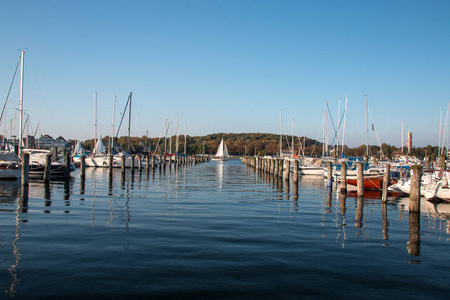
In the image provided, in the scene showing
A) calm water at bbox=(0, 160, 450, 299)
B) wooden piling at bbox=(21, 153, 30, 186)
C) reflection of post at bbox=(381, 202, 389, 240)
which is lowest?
reflection of post at bbox=(381, 202, 389, 240)

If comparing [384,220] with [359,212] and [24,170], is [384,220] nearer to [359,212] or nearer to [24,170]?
[359,212]

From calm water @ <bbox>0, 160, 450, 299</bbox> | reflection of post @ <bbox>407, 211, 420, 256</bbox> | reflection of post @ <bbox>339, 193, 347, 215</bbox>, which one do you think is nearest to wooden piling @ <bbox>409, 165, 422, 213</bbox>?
reflection of post @ <bbox>407, 211, 420, 256</bbox>

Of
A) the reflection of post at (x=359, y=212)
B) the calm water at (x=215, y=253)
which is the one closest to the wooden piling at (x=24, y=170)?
the calm water at (x=215, y=253)

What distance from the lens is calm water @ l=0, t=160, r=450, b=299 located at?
755cm

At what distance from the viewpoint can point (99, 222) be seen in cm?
1374

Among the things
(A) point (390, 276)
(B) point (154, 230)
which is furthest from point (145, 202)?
(A) point (390, 276)

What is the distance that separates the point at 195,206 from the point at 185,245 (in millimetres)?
8016

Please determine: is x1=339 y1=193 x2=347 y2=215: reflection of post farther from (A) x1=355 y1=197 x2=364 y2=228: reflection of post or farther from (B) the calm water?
(A) x1=355 y1=197 x2=364 y2=228: reflection of post

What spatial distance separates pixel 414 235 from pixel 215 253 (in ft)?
25.0

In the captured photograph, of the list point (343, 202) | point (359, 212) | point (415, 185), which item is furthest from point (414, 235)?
point (343, 202)

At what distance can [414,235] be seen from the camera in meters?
13.1

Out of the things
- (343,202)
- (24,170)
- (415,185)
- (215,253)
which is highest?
(415,185)

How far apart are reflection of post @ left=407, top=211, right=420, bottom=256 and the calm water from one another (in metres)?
0.04

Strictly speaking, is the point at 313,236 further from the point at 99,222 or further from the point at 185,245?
the point at 99,222
